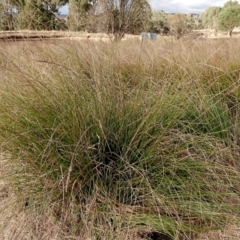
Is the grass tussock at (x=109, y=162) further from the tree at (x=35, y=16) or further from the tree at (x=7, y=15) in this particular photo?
the tree at (x=35, y=16)

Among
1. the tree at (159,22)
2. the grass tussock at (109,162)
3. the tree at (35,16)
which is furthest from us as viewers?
the tree at (159,22)

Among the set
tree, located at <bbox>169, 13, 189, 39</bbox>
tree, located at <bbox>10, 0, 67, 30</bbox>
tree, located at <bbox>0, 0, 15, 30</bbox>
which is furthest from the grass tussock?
tree, located at <bbox>169, 13, 189, 39</bbox>

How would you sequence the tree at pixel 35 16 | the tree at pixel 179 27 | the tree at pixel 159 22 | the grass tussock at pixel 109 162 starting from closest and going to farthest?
the grass tussock at pixel 109 162 → the tree at pixel 35 16 → the tree at pixel 179 27 → the tree at pixel 159 22

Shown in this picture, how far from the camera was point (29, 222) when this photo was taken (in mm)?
1108

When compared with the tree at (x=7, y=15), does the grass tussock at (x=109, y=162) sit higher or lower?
lower

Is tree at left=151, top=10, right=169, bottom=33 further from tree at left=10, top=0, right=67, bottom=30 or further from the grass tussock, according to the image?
the grass tussock

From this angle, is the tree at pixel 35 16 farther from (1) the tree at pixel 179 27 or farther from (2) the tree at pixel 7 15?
(1) the tree at pixel 179 27

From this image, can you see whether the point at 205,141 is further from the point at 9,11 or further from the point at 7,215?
the point at 9,11

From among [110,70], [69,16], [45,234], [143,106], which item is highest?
[69,16]

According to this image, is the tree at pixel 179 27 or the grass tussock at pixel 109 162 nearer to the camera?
the grass tussock at pixel 109 162

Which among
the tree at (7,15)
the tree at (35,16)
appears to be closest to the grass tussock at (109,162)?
the tree at (7,15)

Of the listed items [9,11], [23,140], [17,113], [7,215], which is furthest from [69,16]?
[7,215]

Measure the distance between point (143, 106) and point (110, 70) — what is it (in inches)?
12.7

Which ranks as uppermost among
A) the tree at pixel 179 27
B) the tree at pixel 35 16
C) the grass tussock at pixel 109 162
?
the tree at pixel 35 16
